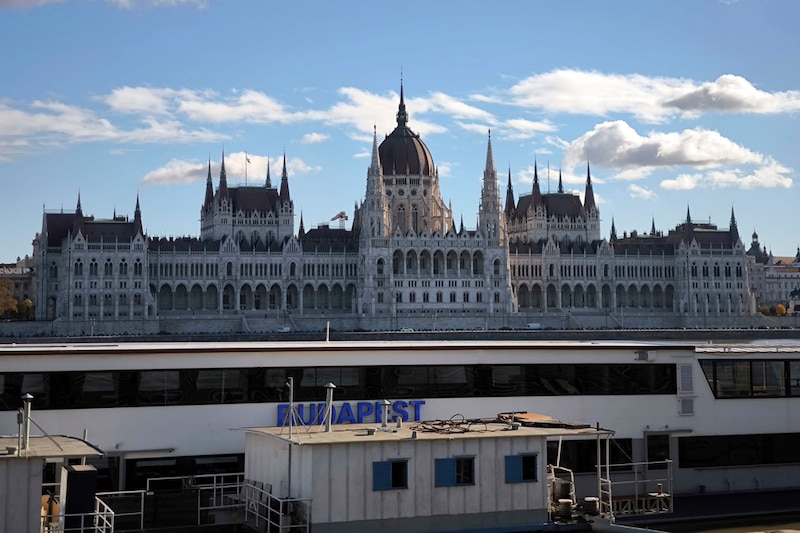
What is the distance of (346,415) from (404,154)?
12386 cm

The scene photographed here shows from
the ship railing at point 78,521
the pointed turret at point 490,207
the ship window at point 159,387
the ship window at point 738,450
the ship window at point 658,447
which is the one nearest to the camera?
the ship railing at point 78,521

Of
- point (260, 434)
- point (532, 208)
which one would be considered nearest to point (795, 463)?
point (260, 434)

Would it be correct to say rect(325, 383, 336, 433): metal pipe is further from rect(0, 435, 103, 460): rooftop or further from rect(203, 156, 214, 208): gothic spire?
rect(203, 156, 214, 208): gothic spire

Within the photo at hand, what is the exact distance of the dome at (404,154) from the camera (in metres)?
144

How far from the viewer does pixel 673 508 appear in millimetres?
22297

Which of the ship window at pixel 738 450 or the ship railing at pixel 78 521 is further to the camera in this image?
the ship window at pixel 738 450

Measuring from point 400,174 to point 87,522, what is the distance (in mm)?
126902

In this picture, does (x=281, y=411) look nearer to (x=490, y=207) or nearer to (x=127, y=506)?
(x=127, y=506)

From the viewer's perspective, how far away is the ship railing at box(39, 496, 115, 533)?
54.9 feet

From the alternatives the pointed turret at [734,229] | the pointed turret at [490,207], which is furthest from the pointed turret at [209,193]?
the pointed turret at [734,229]

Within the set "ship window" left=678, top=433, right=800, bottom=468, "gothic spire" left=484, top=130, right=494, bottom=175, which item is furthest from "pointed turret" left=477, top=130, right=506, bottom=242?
"ship window" left=678, top=433, right=800, bottom=468

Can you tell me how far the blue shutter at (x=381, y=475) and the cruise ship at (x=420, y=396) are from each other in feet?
5.46

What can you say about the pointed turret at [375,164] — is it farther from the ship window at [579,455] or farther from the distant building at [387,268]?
the ship window at [579,455]

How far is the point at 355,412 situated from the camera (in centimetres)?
2234
